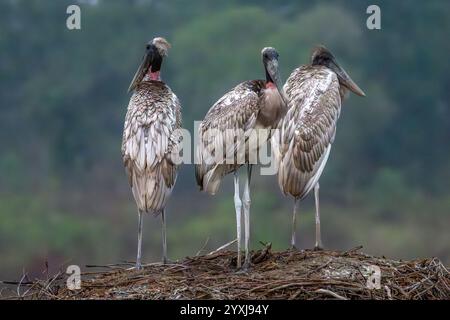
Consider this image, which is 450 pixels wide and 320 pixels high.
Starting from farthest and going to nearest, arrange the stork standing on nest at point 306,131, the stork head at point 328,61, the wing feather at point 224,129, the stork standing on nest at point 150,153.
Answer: the stork head at point 328,61 < the stork standing on nest at point 306,131 < the stork standing on nest at point 150,153 < the wing feather at point 224,129

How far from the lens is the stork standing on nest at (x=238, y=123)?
828 centimetres

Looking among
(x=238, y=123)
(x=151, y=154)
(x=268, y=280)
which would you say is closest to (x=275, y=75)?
(x=238, y=123)

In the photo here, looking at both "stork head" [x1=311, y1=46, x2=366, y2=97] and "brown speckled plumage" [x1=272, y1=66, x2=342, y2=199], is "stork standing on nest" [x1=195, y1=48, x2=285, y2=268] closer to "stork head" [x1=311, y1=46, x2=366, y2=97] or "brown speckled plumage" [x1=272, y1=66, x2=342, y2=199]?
"brown speckled plumage" [x1=272, y1=66, x2=342, y2=199]

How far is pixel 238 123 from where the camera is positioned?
27.1 feet

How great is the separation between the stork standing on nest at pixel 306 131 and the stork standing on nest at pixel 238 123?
492 mm

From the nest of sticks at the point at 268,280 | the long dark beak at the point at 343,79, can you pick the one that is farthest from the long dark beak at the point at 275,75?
the long dark beak at the point at 343,79

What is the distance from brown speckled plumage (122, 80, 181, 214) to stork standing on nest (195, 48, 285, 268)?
1.14ft

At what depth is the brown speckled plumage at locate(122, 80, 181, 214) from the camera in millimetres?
8703

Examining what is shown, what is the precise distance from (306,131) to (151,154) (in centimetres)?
115

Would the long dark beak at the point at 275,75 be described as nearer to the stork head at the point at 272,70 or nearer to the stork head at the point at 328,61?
the stork head at the point at 272,70

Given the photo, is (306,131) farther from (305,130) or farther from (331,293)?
(331,293)

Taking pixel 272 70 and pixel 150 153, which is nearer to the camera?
pixel 272 70
